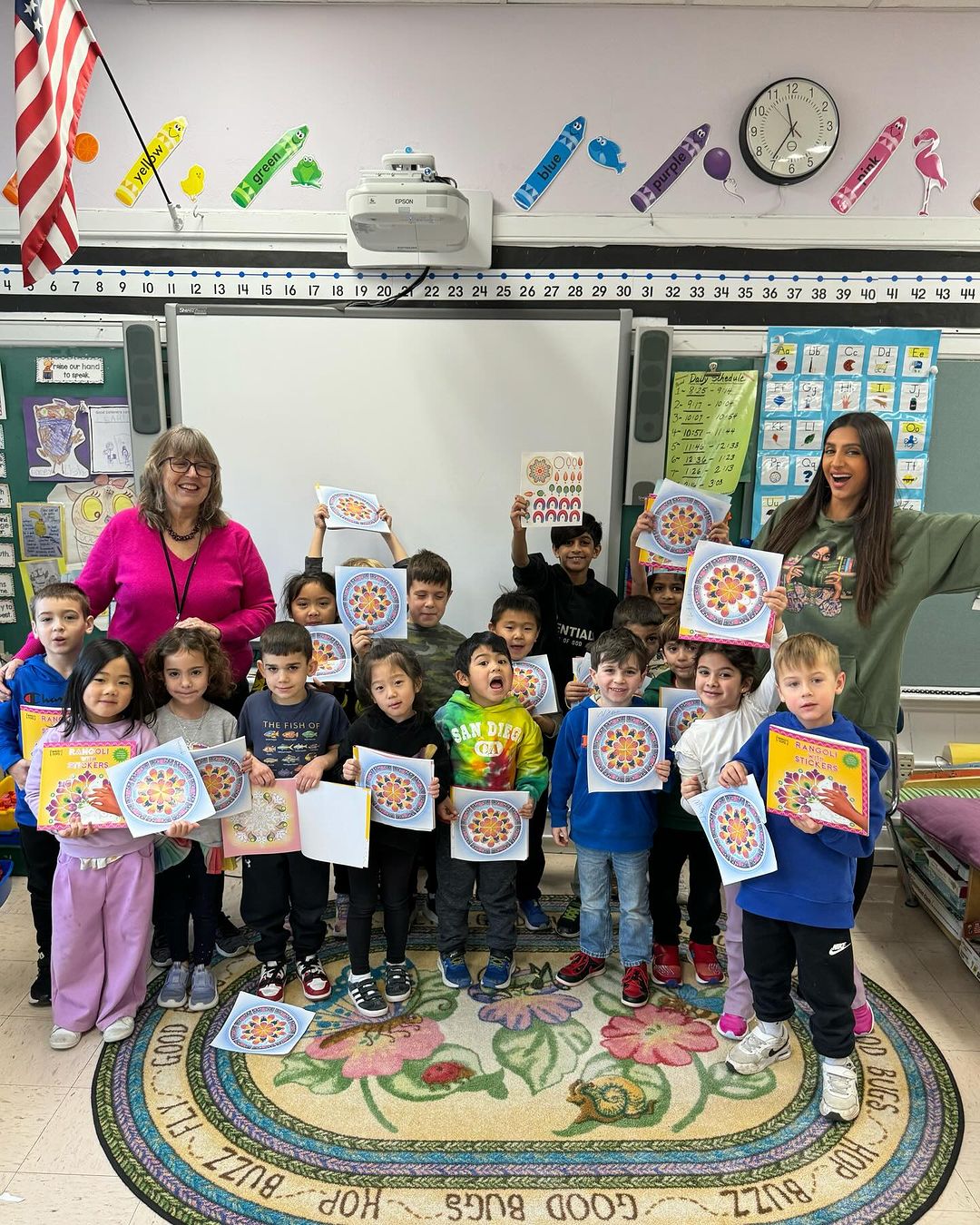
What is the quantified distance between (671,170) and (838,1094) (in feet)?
9.85

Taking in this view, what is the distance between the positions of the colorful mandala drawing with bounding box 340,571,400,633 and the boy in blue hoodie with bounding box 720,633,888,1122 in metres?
1.15

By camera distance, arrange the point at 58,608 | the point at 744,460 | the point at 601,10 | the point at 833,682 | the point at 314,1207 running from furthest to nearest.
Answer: the point at 744,460
the point at 601,10
the point at 58,608
the point at 833,682
the point at 314,1207

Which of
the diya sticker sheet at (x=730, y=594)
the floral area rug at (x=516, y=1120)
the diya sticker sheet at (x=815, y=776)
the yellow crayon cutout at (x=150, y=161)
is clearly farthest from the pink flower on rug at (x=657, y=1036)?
the yellow crayon cutout at (x=150, y=161)

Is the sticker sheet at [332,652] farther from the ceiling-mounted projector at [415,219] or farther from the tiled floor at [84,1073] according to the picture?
the ceiling-mounted projector at [415,219]

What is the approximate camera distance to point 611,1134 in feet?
6.11

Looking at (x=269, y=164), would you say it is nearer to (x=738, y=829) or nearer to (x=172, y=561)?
(x=172, y=561)

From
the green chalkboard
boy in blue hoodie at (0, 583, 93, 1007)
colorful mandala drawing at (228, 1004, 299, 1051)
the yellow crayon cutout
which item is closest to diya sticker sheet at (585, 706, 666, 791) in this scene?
colorful mandala drawing at (228, 1004, 299, 1051)

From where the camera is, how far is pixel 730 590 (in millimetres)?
2176

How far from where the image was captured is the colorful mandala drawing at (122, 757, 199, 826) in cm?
206

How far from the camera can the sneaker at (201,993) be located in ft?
7.42

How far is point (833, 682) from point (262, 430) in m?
2.25

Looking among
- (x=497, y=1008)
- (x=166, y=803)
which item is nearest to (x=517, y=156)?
(x=166, y=803)

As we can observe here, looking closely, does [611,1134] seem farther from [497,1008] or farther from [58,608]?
[58,608]

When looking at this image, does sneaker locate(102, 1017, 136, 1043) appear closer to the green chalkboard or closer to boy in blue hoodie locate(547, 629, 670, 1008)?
boy in blue hoodie locate(547, 629, 670, 1008)
